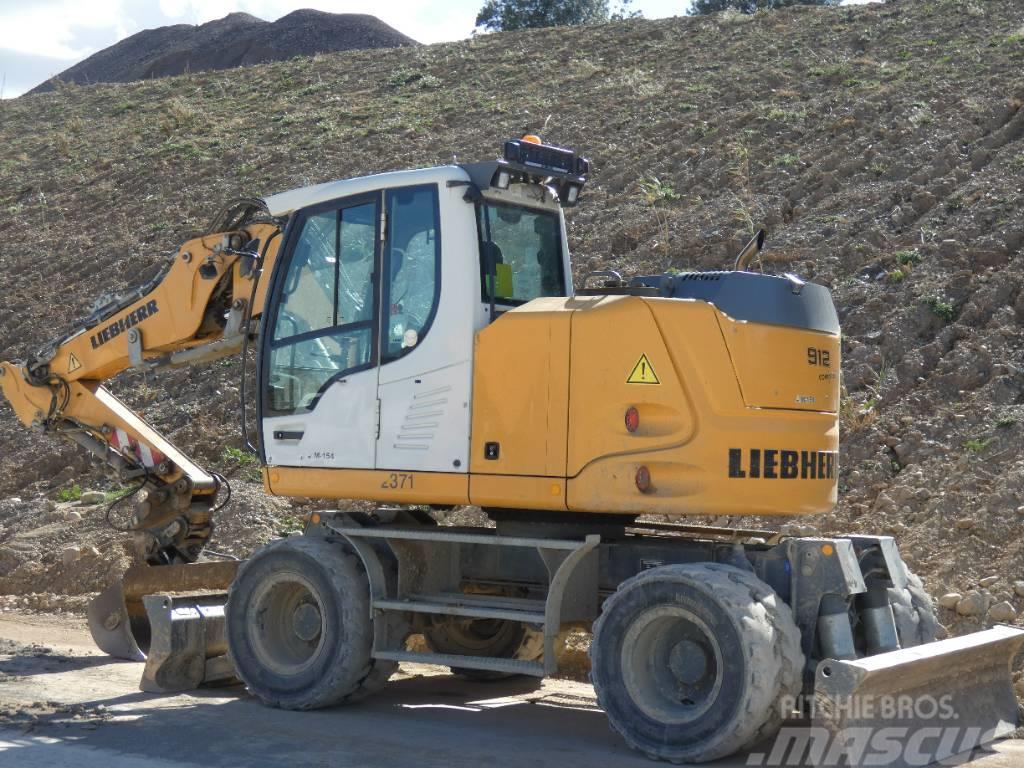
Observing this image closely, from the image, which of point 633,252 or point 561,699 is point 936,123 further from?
point 561,699

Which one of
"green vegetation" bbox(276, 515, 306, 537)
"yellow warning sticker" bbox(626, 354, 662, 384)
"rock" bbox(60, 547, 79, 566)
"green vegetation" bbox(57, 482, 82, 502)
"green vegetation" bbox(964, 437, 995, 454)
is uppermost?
"yellow warning sticker" bbox(626, 354, 662, 384)

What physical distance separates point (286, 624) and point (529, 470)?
2242 millimetres

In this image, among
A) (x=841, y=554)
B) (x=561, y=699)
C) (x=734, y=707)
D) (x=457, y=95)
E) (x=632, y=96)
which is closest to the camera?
(x=734, y=707)

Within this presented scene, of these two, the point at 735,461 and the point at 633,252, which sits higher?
the point at 633,252

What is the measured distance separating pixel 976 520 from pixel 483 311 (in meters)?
4.79

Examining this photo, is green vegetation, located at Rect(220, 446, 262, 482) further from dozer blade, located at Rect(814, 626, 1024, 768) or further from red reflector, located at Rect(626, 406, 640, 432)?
dozer blade, located at Rect(814, 626, 1024, 768)

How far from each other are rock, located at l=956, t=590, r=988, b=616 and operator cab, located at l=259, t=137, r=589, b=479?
147 inches

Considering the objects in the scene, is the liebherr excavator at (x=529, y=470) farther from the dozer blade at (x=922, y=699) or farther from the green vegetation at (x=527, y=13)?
the green vegetation at (x=527, y=13)

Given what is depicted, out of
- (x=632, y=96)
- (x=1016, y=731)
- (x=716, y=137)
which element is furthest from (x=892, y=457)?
(x=632, y=96)

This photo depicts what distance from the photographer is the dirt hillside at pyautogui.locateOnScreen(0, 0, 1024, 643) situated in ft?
39.0

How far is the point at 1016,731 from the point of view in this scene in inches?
301

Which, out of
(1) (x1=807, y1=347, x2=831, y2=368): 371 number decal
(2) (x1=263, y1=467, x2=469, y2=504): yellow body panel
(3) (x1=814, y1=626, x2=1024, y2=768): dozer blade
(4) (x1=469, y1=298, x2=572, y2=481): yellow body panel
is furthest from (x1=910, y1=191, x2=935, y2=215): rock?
(2) (x1=263, y1=467, x2=469, y2=504): yellow body panel

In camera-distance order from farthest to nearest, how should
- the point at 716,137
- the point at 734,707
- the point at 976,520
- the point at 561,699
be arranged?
the point at 716,137 < the point at 976,520 < the point at 561,699 < the point at 734,707

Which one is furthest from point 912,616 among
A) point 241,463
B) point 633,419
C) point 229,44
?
point 229,44
